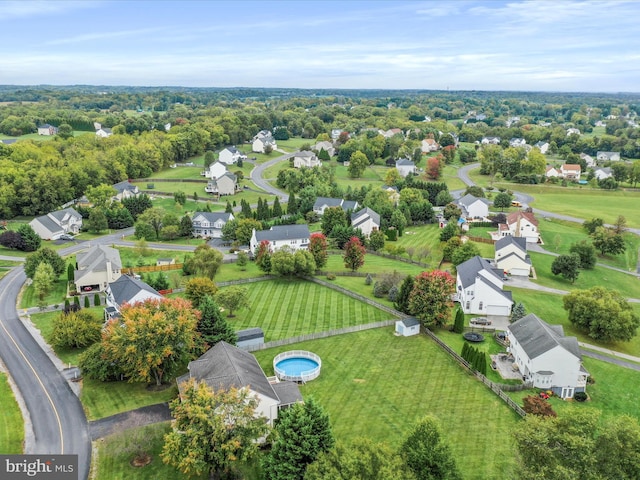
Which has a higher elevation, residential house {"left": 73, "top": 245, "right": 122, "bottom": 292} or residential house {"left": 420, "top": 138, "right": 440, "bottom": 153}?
residential house {"left": 420, "top": 138, "right": 440, "bottom": 153}

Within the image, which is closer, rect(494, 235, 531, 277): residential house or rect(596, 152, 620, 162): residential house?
rect(494, 235, 531, 277): residential house

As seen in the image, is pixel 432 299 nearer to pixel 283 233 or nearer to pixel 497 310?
pixel 497 310

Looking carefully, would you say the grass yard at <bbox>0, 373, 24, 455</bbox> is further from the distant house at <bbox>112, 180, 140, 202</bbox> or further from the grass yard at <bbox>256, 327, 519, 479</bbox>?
the distant house at <bbox>112, 180, 140, 202</bbox>

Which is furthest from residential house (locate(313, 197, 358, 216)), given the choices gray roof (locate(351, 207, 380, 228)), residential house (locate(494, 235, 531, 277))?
residential house (locate(494, 235, 531, 277))

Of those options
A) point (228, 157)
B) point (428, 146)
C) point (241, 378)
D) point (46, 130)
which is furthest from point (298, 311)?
point (46, 130)

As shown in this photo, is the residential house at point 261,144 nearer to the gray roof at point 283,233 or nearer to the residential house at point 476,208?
the residential house at point 476,208
